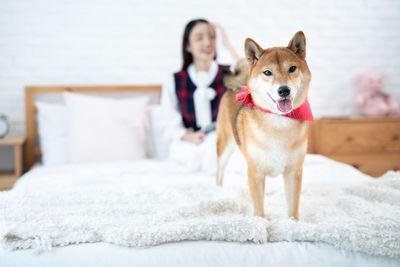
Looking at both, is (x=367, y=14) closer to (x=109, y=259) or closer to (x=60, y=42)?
(x=60, y=42)

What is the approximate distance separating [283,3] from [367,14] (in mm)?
741

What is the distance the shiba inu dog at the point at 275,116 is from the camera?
73cm

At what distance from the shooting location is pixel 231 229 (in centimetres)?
79

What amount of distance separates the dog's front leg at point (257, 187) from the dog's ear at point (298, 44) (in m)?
0.30

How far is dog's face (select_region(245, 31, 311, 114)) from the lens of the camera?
71 cm

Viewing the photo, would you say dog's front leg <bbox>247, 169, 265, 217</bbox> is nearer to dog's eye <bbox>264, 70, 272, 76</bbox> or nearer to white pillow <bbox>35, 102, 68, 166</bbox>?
dog's eye <bbox>264, 70, 272, 76</bbox>

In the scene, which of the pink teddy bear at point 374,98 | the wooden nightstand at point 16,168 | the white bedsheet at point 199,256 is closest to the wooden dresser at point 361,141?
the pink teddy bear at point 374,98

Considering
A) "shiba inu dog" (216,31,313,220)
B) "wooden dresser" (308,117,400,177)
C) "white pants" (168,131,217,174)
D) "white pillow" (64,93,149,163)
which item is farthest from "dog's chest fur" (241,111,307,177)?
"wooden dresser" (308,117,400,177)

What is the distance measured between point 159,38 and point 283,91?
2024 millimetres

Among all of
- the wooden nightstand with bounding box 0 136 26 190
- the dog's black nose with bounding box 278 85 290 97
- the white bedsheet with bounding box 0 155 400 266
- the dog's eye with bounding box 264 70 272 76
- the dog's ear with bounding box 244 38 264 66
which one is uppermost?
the dog's ear with bounding box 244 38 264 66

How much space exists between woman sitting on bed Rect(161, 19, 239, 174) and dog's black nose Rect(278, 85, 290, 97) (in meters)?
0.92

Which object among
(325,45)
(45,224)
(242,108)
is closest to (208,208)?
(242,108)

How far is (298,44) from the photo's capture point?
752 millimetres

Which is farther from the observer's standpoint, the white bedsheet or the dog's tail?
the dog's tail
